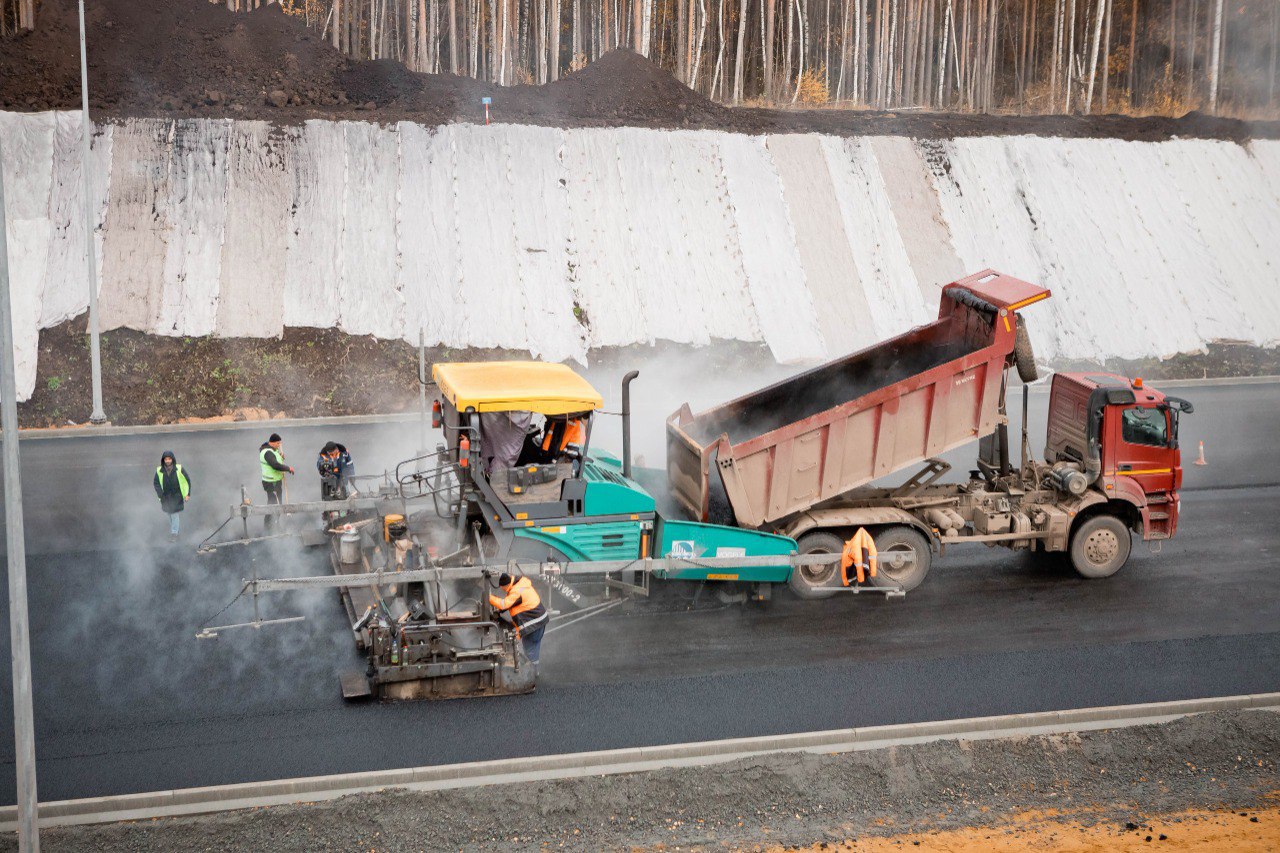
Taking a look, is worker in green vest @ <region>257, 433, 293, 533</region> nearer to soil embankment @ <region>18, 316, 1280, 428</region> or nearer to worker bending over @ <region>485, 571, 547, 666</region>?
worker bending over @ <region>485, 571, 547, 666</region>

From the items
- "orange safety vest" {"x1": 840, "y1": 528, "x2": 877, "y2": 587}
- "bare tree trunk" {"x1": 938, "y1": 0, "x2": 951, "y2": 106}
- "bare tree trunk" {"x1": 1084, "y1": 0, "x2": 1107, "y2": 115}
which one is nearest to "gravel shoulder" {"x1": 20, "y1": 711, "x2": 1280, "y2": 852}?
"orange safety vest" {"x1": 840, "y1": 528, "x2": 877, "y2": 587}

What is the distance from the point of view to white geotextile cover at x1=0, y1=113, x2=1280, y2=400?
2639cm

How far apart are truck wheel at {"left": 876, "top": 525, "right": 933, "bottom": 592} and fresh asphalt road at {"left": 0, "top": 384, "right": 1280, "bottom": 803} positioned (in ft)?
0.83

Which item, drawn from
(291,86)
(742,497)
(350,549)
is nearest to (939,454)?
(742,497)

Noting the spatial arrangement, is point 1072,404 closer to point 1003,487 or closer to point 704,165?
point 1003,487

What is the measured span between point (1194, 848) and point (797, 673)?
155 inches

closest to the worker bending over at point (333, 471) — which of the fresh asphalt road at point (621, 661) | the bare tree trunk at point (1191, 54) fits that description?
the fresh asphalt road at point (621, 661)

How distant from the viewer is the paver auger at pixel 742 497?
1203 centimetres

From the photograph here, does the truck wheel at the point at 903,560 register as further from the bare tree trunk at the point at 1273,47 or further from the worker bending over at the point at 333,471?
the bare tree trunk at the point at 1273,47

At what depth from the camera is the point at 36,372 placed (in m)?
23.6

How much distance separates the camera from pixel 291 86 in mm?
30828

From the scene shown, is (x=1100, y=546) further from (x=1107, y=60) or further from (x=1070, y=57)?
(x=1107, y=60)

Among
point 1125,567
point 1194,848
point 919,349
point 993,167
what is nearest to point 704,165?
point 993,167

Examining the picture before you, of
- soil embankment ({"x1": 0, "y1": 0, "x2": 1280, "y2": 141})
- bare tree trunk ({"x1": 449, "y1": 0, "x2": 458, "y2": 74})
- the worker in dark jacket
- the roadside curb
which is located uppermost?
bare tree trunk ({"x1": 449, "y1": 0, "x2": 458, "y2": 74})
